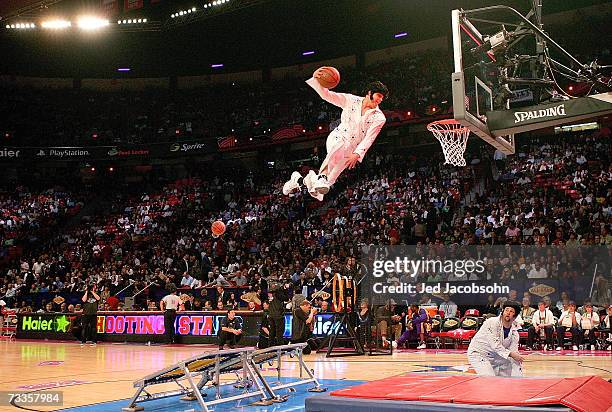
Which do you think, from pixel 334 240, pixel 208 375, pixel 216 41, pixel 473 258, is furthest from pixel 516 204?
pixel 216 41

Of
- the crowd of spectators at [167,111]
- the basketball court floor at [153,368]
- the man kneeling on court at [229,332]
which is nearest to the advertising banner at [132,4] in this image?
the basketball court floor at [153,368]

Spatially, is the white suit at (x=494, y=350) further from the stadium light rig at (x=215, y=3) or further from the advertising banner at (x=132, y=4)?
the stadium light rig at (x=215, y=3)

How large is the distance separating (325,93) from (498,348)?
5.14 meters

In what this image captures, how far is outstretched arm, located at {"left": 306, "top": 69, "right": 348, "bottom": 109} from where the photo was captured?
34.7 ft

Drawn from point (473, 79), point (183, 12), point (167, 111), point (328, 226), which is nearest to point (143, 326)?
point (328, 226)

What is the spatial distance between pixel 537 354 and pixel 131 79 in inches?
1170

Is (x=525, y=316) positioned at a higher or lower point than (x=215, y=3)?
lower

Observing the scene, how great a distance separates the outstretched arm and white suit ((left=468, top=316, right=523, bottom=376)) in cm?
476

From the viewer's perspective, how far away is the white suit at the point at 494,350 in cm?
793

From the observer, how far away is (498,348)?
7.89 m

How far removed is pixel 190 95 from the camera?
120 ft

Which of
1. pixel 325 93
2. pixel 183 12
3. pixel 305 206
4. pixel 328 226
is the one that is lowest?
pixel 328 226

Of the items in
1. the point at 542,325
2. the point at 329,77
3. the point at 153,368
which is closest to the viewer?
the point at 329,77

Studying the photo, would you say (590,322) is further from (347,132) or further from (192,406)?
(192,406)
